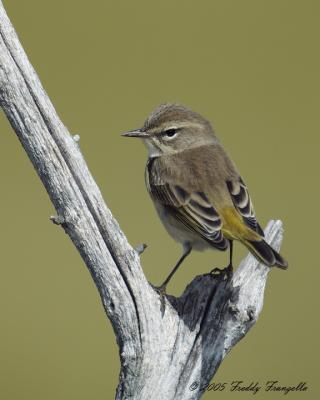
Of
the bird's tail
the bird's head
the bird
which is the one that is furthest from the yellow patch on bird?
the bird's head

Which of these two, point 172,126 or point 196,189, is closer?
point 196,189

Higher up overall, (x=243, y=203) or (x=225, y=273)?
(x=243, y=203)

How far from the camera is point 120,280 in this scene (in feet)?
17.9

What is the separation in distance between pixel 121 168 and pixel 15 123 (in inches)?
327

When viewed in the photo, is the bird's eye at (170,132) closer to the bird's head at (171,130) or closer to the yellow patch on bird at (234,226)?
the bird's head at (171,130)

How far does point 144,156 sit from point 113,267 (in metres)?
8.76

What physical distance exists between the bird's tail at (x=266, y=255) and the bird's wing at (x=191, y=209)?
0.31 m

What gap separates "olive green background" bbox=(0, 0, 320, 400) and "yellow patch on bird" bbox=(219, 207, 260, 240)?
147 inches

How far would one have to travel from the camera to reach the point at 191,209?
6688 mm

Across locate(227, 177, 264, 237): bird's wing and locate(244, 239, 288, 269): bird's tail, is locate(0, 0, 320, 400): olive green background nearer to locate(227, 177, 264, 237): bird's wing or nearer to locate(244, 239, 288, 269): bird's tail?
locate(227, 177, 264, 237): bird's wing

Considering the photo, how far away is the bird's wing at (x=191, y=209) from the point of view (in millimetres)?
6379

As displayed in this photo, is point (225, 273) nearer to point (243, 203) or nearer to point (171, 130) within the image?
point (243, 203)

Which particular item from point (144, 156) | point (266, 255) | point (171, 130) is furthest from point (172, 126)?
point (144, 156)

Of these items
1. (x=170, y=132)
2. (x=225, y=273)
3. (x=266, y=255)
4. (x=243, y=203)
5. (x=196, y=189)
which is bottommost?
(x=225, y=273)
